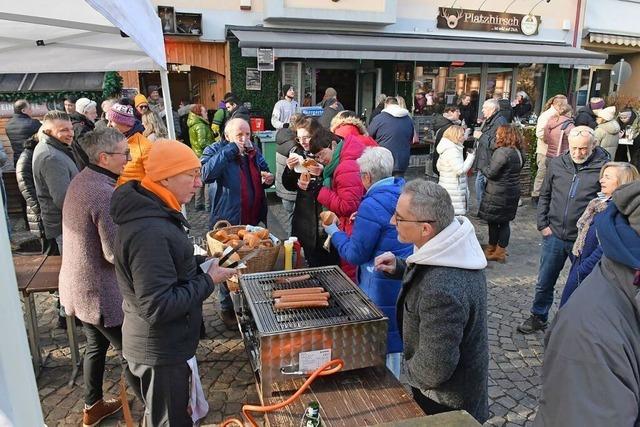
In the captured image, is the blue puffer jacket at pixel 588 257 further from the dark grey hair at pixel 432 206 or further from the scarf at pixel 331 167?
the scarf at pixel 331 167

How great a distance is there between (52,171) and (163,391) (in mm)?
2661

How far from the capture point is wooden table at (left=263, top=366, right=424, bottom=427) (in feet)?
6.23

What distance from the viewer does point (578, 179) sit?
4082mm

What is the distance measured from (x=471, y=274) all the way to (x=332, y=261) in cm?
211

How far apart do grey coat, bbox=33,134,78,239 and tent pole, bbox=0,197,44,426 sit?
133 inches

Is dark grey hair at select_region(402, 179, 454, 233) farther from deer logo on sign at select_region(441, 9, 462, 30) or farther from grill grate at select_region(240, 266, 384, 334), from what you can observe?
deer logo on sign at select_region(441, 9, 462, 30)

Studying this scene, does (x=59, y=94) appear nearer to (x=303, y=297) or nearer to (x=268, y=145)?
(x=268, y=145)

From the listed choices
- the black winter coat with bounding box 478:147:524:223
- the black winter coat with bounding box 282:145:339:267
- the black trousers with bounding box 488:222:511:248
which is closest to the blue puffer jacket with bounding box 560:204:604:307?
the black winter coat with bounding box 282:145:339:267

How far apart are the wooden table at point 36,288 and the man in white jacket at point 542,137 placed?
7.35 meters

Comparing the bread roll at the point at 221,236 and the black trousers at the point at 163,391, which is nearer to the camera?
the black trousers at the point at 163,391

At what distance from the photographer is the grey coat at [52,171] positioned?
13.6 ft

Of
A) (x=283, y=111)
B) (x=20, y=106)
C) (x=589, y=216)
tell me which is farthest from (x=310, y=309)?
(x=283, y=111)

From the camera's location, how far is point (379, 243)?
2.94 metres

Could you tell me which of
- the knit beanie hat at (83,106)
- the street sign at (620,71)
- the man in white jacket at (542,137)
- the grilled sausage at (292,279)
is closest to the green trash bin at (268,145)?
the knit beanie hat at (83,106)
